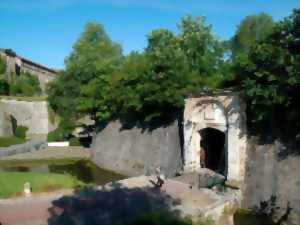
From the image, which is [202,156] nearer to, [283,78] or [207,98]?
[207,98]

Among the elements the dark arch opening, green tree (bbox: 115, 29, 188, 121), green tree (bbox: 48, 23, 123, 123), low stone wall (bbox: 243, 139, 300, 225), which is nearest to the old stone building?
green tree (bbox: 48, 23, 123, 123)

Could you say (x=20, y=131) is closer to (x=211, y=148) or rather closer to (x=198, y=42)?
(x=198, y=42)

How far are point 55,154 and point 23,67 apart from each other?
2985 cm

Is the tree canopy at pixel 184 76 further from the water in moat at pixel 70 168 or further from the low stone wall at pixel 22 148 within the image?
the water in moat at pixel 70 168

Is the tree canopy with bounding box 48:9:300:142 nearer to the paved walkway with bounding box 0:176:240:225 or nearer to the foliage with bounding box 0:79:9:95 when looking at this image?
the paved walkway with bounding box 0:176:240:225

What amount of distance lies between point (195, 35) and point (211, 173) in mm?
16205

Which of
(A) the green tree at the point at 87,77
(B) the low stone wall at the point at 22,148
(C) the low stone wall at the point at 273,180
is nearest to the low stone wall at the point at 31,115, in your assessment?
(A) the green tree at the point at 87,77

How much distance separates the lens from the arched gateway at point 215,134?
1475cm

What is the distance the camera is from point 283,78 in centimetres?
1295

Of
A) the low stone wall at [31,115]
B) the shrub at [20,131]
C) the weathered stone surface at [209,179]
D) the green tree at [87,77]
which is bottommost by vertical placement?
the weathered stone surface at [209,179]

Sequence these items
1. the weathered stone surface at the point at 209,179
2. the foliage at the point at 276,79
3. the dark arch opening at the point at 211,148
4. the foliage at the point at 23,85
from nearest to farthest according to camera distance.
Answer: the foliage at the point at 276,79 < the weathered stone surface at the point at 209,179 < the dark arch opening at the point at 211,148 < the foliage at the point at 23,85

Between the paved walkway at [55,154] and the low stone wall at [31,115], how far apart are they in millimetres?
12227

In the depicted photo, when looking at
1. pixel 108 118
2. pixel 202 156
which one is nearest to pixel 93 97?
pixel 108 118

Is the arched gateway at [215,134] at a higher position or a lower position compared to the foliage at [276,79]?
lower
